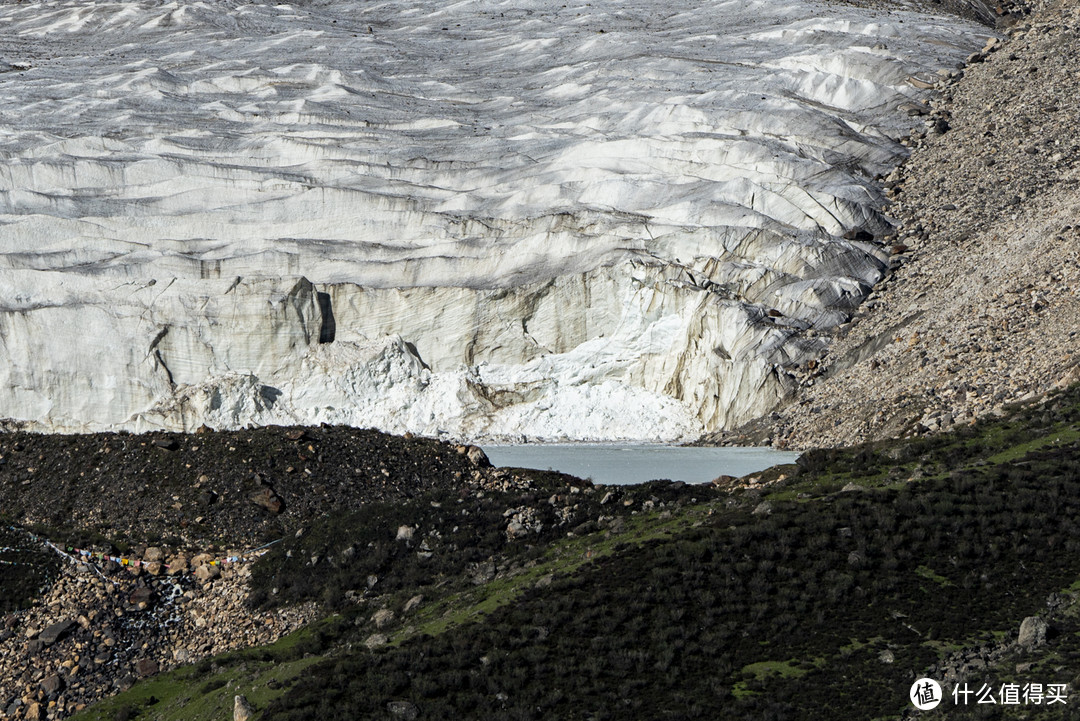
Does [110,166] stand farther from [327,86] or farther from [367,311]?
[367,311]

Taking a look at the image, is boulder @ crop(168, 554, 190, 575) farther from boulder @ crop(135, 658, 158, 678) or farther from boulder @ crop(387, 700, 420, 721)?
boulder @ crop(387, 700, 420, 721)

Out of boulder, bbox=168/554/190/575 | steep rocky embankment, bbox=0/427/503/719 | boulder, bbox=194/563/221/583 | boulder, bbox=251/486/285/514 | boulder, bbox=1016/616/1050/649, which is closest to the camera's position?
boulder, bbox=1016/616/1050/649

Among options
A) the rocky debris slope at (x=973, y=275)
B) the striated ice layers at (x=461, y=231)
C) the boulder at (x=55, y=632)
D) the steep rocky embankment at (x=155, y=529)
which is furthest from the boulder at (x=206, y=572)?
the striated ice layers at (x=461, y=231)

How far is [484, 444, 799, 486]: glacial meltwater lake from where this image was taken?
28.2m

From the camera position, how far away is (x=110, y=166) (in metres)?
48.0

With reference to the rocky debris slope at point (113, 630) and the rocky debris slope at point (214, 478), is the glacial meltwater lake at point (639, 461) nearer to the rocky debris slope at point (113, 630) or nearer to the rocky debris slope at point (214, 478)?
the rocky debris slope at point (214, 478)

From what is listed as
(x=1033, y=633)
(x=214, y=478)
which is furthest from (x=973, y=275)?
(x=214, y=478)

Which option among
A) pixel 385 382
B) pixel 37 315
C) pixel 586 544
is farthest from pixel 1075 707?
pixel 37 315

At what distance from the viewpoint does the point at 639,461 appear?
30234 millimetres

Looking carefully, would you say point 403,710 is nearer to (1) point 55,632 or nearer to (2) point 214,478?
(1) point 55,632

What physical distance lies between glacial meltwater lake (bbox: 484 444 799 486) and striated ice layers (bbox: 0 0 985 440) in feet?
9.92

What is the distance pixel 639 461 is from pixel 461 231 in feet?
48.4

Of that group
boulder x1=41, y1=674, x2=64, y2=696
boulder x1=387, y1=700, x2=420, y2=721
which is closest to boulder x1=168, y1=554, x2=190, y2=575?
boulder x1=41, y1=674, x2=64, y2=696

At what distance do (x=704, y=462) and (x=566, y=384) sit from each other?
9065 millimetres
